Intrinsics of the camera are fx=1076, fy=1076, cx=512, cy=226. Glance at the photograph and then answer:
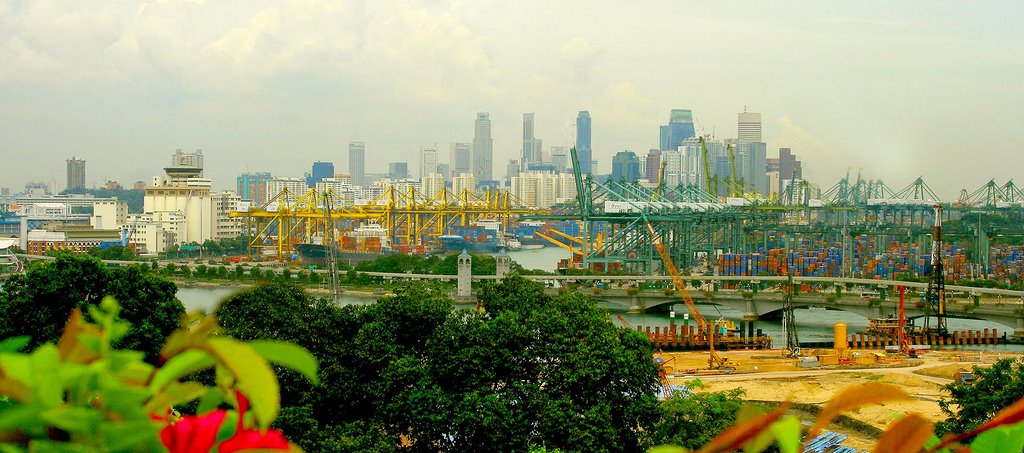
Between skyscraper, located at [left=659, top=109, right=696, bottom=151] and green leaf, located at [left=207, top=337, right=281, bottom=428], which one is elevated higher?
A: skyscraper, located at [left=659, top=109, right=696, bottom=151]

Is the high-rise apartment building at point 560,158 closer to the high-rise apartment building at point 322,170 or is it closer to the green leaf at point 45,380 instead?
the high-rise apartment building at point 322,170

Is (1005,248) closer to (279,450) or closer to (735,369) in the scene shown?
(735,369)

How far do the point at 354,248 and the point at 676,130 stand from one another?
42.9 metres

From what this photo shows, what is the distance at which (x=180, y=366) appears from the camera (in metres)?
0.61

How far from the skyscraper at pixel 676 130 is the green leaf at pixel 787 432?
78635 millimetres

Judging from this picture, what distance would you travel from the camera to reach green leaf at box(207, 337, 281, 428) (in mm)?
537

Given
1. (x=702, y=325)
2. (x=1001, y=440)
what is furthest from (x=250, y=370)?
(x=702, y=325)

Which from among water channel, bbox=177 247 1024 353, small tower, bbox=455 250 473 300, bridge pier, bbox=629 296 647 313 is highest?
small tower, bbox=455 250 473 300

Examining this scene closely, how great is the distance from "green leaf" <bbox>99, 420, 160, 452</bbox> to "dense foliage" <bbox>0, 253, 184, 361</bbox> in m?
7.44

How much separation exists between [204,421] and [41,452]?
0.35 feet

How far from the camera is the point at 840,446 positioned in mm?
8758

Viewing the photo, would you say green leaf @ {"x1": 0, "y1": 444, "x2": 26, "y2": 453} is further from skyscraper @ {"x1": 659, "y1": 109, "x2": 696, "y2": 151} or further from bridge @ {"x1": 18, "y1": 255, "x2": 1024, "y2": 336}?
skyscraper @ {"x1": 659, "y1": 109, "x2": 696, "y2": 151}

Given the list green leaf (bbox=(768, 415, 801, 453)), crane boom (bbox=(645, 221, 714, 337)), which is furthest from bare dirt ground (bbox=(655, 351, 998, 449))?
green leaf (bbox=(768, 415, 801, 453))

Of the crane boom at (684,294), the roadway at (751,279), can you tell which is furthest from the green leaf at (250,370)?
the roadway at (751,279)
